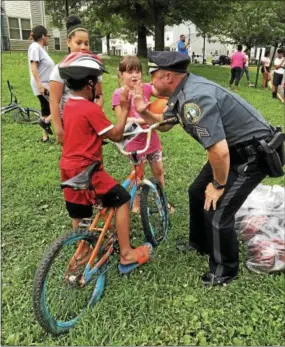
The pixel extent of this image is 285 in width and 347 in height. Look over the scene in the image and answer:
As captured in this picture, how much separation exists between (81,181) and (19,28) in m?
31.5

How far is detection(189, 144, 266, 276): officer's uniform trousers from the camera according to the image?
2.72 meters

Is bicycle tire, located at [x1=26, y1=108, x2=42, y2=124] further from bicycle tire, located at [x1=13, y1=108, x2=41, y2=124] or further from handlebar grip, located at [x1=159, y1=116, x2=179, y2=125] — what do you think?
handlebar grip, located at [x1=159, y1=116, x2=179, y2=125]

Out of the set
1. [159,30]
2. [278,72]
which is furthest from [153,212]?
[159,30]

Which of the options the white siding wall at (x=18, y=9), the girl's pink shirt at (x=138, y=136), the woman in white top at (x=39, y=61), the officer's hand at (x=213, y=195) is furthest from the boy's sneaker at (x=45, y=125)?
the white siding wall at (x=18, y=9)

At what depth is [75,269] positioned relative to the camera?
265cm

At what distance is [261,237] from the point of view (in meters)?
3.37

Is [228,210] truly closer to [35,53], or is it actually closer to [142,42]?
[35,53]

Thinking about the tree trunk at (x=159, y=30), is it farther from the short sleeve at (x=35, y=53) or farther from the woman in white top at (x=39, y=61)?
the short sleeve at (x=35, y=53)

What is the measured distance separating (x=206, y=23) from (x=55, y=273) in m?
19.3

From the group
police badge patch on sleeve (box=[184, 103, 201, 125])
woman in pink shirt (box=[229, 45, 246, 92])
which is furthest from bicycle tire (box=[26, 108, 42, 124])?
woman in pink shirt (box=[229, 45, 246, 92])

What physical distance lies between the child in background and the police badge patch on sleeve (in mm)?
408

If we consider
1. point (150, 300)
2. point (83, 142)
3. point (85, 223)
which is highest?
point (83, 142)

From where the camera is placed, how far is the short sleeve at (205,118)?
2322mm

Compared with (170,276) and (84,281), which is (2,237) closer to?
(84,281)
